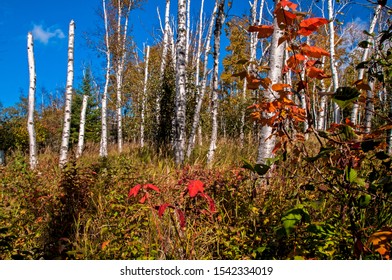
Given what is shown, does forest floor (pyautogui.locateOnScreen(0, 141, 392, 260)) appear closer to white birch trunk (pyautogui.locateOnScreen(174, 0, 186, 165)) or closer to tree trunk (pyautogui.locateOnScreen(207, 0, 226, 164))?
tree trunk (pyautogui.locateOnScreen(207, 0, 226, 164))

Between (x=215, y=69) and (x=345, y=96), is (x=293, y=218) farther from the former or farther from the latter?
(x=215, y=69)

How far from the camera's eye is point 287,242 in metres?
2.15

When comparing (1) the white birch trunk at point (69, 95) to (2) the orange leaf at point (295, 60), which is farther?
(1) the white birch trunk at point (69, 95)

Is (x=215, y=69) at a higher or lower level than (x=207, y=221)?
higher

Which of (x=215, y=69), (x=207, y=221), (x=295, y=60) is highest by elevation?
(x=215, y=69)

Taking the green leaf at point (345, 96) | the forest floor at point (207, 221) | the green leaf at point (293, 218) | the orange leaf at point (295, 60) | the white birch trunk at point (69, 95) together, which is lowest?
the forest floor at point (207, 221)

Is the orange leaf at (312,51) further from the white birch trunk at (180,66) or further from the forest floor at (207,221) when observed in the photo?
the white birch trunk at (180,66)

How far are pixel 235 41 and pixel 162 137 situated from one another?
1379cm

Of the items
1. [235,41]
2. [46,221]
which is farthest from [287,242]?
[235,41]

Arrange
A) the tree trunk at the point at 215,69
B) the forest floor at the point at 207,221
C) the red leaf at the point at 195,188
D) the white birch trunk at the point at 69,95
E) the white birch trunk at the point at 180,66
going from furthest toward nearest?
1. the white birch trunk at the point at 69,95
2. the white birch trunk at the point at 180,66
3. the tree trunk at the point at 215,69
4. the forest floor at the point at 207,221
5. the red leaf at the point at 195,188

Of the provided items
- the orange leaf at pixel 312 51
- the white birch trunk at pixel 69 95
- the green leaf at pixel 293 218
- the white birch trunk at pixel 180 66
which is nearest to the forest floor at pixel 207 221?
the green leaf at pixel 293 218

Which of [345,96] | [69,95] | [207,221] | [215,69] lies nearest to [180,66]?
[215,69]
